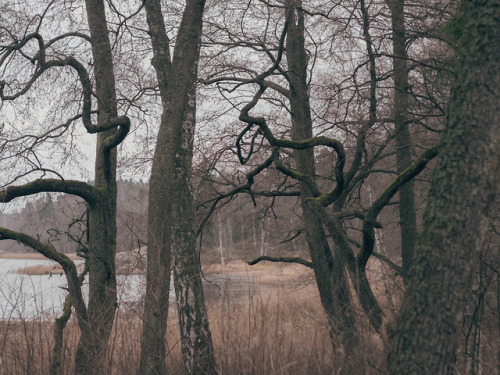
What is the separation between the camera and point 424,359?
2654 millimetres

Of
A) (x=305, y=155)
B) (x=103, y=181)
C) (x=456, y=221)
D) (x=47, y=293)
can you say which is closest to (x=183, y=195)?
(x=103, y=181)

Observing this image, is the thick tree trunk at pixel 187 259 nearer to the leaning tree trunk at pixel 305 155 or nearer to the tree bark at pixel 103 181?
the tree bark at pixel 103 181

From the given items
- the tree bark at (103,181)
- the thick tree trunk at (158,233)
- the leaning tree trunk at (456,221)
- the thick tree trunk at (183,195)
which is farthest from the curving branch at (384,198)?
the tree bark at (103,181)

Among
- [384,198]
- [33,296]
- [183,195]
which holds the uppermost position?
[183,195]

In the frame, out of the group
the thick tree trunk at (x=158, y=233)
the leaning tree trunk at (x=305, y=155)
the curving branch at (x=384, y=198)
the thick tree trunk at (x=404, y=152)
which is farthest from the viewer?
the thick tree trunk at (x=404, y=152)

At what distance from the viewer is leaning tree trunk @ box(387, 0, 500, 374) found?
104 inches

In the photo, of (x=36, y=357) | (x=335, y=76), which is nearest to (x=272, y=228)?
(x=335, y=76)

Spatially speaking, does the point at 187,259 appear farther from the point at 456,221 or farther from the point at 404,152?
the point at 404,152

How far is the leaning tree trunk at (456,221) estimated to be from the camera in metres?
2.65

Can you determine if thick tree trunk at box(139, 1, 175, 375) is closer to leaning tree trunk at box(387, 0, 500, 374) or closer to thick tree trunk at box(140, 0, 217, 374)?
thick tree trunk at box(140, 0, 217, 374)

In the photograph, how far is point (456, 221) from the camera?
8.76 feet

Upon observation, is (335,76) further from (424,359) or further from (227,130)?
(424,359)

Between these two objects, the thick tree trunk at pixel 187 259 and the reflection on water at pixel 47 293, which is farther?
the thick tree trunk at pixel 187 259

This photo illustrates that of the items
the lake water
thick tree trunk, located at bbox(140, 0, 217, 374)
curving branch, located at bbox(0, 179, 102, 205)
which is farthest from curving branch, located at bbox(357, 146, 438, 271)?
curving branch, located at bbox(0, 179, 102, 205)
